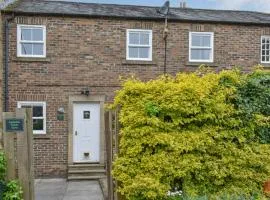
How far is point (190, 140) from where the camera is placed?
6.96m

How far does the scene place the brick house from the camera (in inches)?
544

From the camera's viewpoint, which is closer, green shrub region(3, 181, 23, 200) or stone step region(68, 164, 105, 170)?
green shrub region(3, 181, 23, 200)

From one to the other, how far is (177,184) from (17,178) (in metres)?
2.86

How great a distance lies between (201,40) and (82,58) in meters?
4.57

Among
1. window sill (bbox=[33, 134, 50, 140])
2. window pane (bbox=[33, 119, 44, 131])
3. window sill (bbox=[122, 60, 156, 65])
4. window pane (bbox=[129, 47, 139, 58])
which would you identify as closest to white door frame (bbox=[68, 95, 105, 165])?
window sill (bbox=[33, 134, 50, 140])

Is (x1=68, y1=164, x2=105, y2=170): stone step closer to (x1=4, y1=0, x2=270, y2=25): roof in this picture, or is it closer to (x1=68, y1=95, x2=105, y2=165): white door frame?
(x1=68, y1=95, x2=105, y2=165): white door frame

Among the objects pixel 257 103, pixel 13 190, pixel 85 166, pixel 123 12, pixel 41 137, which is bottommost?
pixel 85 166

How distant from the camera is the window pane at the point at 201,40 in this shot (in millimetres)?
15023

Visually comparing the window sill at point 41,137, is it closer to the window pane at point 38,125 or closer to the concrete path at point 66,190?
the window pane at point 38,125

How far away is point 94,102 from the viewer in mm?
14250

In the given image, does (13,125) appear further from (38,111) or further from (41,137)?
(38,111)

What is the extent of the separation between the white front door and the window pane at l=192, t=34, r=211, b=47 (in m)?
4.39

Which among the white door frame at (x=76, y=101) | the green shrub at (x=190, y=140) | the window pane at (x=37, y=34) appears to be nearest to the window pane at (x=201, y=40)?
the white door frame at (x=76, y=101)

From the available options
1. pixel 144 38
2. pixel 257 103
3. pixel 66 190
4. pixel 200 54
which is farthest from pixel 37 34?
pixel 257 103
